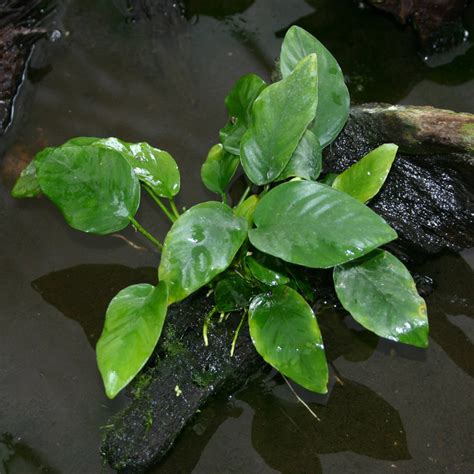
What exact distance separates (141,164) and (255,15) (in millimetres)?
1110

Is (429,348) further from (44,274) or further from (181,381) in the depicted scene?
(44,274)

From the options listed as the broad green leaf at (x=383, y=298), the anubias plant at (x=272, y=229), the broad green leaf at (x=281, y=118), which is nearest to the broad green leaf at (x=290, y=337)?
the anubias plant at (x=272, y=229)

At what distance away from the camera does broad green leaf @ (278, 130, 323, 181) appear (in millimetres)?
1702

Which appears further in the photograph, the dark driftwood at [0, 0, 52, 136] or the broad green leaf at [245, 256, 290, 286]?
the dark driftwood at [0, 0, 52, 136]

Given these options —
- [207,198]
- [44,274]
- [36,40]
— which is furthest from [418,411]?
[36,40]

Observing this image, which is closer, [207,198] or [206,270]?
[206,270]

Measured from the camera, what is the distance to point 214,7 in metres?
2.62

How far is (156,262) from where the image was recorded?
205 cm

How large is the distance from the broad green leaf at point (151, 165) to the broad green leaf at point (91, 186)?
141 mm

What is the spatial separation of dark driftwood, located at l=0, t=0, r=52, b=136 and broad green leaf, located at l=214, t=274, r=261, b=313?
3.67 ft

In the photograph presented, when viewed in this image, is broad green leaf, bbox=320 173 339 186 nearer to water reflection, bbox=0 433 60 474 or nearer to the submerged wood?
the submerged wood

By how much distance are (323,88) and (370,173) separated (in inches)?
11.3

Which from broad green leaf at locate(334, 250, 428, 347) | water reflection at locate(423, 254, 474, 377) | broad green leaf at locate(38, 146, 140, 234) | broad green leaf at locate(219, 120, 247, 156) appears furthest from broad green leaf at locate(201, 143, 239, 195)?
water reflection at locate(423, 254, 474, 377)

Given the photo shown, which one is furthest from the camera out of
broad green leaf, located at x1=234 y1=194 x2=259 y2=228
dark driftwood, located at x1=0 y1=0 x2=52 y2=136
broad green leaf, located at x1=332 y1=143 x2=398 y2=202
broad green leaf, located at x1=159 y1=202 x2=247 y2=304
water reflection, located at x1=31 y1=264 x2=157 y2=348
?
dark driftwood, located at x1=0 y1=0 x2=52 y2=136
